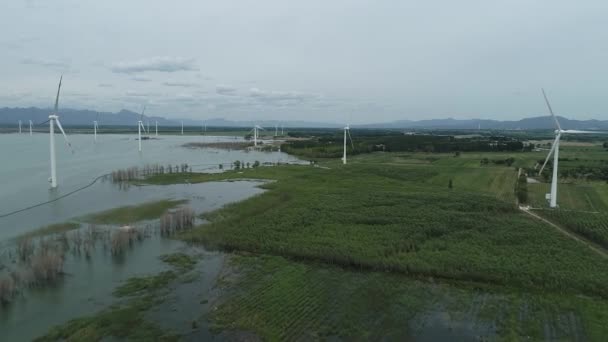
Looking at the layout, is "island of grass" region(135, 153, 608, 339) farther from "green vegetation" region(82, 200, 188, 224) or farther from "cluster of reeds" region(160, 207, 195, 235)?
"green vegetation" region(82, 200, 188, 224)

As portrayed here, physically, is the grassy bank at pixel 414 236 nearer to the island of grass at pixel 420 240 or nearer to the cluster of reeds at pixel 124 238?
the island of grass at pixel 420 240

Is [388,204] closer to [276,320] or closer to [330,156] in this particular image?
[276,320]

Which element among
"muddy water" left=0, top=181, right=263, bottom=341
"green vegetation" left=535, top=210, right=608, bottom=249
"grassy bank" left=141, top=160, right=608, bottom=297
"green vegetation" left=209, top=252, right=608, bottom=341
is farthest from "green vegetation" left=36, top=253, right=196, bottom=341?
"green vegetation" left=535, top=210, right=608, bottom=249

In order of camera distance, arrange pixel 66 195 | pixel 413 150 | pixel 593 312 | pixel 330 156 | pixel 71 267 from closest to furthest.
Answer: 1. pixel 593 312
2. pixel 71 267
3. pixel 66 195
4. pixel 330 156
5. pixel 413 150

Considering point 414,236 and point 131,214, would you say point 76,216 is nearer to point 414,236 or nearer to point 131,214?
point 131,214

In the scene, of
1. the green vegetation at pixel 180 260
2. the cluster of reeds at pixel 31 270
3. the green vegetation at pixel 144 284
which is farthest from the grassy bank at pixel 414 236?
the cluster of reeds at pixel 31 270

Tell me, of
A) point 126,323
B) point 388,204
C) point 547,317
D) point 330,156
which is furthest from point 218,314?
point 330,156

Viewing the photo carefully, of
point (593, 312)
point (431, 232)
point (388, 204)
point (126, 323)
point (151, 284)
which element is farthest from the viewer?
point (388, 204)
